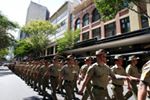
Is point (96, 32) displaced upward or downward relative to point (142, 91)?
upward

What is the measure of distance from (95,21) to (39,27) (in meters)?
17.8

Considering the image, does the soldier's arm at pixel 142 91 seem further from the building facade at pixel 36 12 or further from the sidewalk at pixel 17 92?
the building facade at pixel 36 12

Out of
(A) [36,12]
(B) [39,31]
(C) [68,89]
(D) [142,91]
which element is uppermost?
(A) [36,12]

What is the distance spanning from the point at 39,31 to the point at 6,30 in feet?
36.8

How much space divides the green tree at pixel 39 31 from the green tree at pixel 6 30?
4492mm

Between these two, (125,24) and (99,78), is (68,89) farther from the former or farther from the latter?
(125,24)

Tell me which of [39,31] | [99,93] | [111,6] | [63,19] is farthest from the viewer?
[63,19]

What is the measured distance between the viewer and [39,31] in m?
48.0

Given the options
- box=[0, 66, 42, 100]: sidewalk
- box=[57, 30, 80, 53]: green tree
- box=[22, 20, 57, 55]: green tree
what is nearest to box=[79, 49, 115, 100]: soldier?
box=[0, 66, 42, 100]: sidewalk

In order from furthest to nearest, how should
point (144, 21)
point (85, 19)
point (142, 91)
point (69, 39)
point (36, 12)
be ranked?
point (36, 12), point (85, 19), point (69, 39), point (144, 21), point (142, 91)

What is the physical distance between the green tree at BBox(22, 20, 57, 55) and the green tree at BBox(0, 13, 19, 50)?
14.7 feet

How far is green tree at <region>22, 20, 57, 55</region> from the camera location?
47406 millimetres

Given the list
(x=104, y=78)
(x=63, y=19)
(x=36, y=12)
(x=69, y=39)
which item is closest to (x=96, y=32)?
(x=69, y=39)

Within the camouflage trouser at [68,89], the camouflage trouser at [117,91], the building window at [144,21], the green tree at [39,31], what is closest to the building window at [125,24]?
the building window at [144,21]
